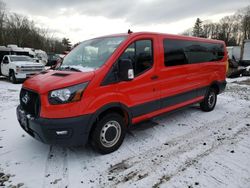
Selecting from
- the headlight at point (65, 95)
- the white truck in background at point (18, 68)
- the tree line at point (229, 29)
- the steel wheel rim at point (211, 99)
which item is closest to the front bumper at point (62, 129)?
the headlight at point (65, 95)

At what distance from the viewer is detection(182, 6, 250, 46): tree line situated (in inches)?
2382

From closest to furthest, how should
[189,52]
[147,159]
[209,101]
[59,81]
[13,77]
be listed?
[59,81], [147,159], [189,52], [209,101], [13,77]

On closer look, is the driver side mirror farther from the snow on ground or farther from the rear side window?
the snow on ground

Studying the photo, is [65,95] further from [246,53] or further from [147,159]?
[246,53]

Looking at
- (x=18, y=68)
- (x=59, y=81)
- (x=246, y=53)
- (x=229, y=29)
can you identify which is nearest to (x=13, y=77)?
(x=18, y=68)

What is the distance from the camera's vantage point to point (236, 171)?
3234mm

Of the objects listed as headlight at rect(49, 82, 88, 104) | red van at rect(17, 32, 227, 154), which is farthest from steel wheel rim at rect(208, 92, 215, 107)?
headlight at rect(49, 82, 88, 104)

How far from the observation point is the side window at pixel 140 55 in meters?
3.87

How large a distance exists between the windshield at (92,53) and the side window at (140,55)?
0.24m

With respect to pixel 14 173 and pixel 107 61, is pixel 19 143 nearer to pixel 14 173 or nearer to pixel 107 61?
pixel 14 173

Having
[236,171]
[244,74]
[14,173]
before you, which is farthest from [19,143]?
[244,74]

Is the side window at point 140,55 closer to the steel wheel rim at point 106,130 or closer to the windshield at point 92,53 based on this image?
the windshield at point 92,53

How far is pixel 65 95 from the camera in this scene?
316 cm

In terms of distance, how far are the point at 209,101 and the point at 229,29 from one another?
241ft
